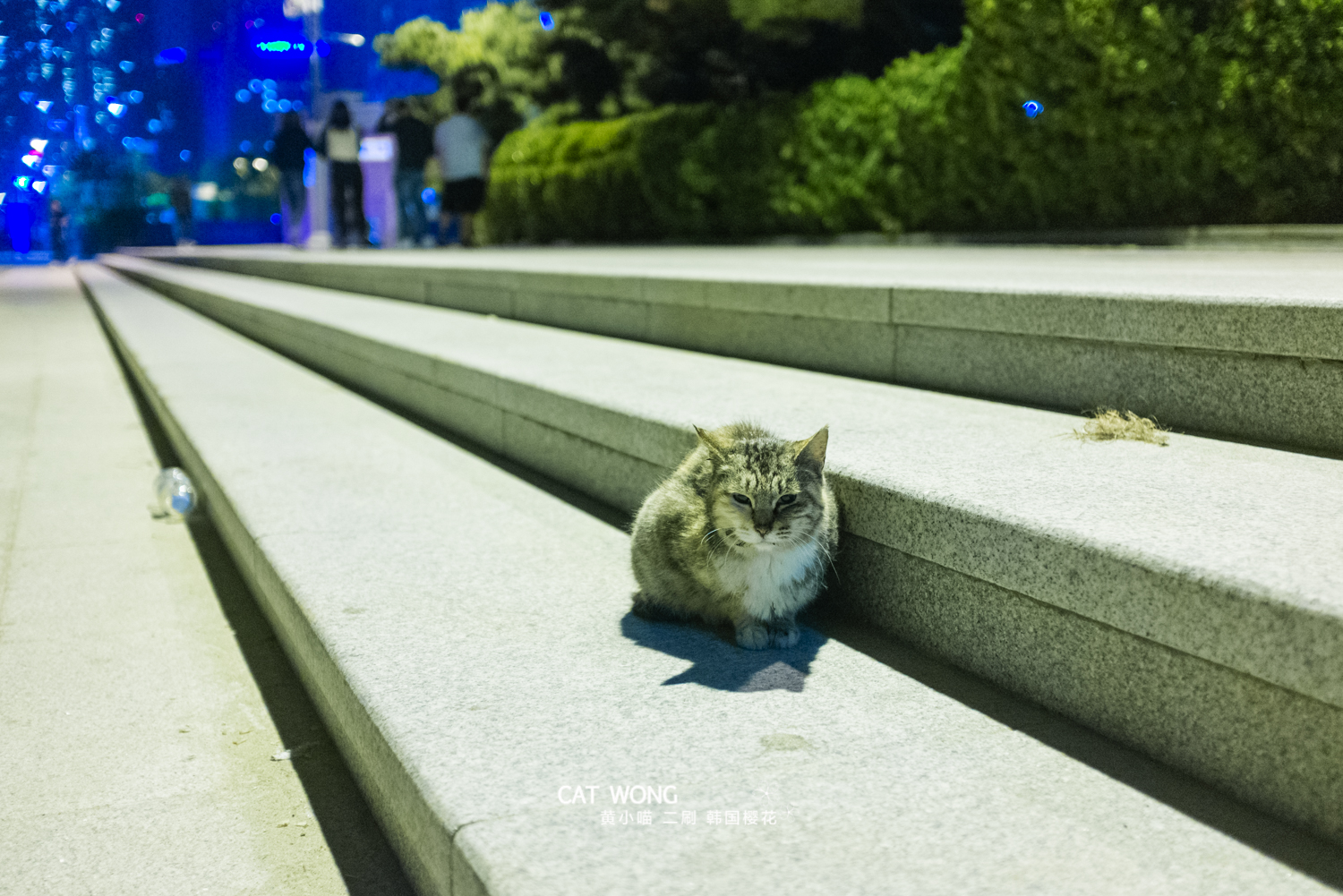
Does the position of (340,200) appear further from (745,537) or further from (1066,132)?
(745,537)

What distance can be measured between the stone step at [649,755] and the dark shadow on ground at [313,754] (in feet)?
0.24

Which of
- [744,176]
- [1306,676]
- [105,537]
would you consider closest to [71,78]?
[744,176]

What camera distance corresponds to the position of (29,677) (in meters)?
2.61

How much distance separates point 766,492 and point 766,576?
7.7 inches

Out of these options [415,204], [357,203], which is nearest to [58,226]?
[415,204]

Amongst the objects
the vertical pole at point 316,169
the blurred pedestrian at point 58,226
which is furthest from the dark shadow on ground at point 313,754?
the blurred pedestrian at point 58,226

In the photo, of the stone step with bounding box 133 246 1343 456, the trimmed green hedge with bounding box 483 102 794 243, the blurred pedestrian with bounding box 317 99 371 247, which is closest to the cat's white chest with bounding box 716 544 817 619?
the stone step with bounding box 133 246 1343 456

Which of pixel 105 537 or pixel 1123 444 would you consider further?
pixel 105 537

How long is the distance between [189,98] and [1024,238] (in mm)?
38630

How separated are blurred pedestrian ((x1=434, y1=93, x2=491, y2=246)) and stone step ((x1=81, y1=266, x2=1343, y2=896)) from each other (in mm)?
12576

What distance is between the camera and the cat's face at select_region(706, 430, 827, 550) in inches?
78.8

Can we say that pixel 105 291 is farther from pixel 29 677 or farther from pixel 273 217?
pixel 273 217

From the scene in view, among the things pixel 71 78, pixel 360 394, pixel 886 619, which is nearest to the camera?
pixel 886 619

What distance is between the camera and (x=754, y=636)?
2135 mm
